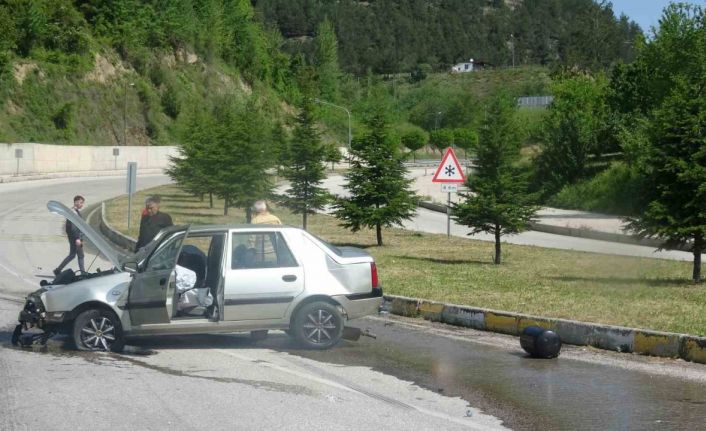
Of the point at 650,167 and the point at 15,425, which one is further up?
the point at 650,167

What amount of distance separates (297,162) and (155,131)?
63.0 m

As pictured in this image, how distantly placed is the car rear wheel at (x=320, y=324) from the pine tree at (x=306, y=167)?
56.6 feet

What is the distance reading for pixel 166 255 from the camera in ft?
38.1

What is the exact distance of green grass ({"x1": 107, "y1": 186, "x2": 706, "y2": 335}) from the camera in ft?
46.3

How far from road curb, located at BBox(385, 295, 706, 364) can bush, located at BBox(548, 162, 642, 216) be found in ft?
112

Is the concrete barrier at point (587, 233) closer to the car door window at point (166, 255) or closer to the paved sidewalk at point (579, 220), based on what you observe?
the paved sidewalk at point (579, 220)

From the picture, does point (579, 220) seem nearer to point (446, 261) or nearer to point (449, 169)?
point (449, 169)

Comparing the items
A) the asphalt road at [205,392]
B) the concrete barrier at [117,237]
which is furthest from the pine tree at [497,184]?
the asphalt road at [205,392]

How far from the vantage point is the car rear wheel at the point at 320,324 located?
38.8ft

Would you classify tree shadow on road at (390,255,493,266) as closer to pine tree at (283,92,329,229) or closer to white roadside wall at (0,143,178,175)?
Result: pine tree at (283,92,329,229)

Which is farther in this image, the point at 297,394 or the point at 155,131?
the point at 155,131

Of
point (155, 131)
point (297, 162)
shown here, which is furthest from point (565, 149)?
point (155, 131)

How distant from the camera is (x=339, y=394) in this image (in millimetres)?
9297

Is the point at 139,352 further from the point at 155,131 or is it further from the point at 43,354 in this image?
the point at 155,131
